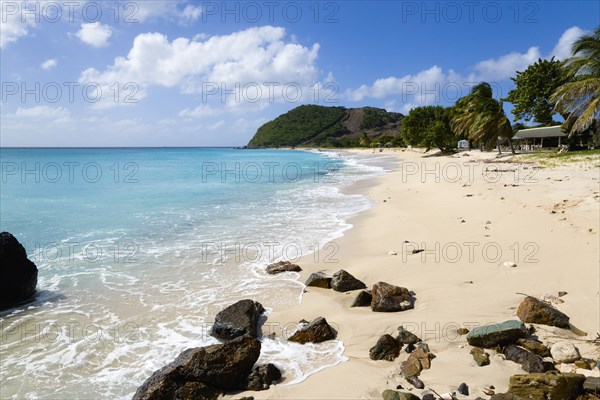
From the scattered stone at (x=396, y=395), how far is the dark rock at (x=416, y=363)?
50 centimetres

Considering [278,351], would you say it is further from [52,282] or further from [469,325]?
[52,282]

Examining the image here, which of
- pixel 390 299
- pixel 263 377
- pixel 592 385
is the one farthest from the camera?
pixel 390 299

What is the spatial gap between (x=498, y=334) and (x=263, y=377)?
310 centimetres

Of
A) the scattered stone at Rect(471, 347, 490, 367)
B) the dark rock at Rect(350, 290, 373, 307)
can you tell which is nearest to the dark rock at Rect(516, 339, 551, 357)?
the scattered stone at Rect(471, 347, 490, 367)

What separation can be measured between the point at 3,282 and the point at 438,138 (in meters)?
57.7

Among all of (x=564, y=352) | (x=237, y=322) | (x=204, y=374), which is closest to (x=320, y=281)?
(x=237, y=322)

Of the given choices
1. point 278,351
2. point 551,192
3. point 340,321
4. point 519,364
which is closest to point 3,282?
point 278,351

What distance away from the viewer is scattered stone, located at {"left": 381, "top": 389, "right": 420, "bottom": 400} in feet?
12.6

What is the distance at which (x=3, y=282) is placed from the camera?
25.2 feet

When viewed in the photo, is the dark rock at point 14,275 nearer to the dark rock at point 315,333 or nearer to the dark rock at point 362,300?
the dark rock at point 315,333

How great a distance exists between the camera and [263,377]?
15.3ft

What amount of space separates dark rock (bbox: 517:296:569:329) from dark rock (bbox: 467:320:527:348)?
1.77ft

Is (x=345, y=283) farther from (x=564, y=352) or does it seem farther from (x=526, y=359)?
(x=564, y=352)

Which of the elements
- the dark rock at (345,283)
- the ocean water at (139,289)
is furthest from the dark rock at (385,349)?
the dark rock at (345,283)
